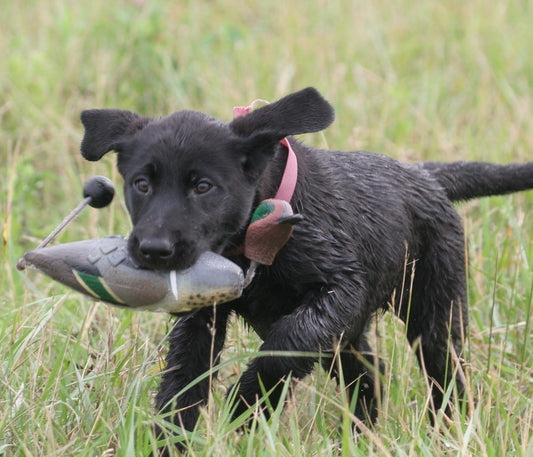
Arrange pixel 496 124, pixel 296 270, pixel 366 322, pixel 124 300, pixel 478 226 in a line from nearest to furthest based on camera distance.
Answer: pixel 124 300, pixel 296 270, pixel 366 322, pixel 478 226, pixel 496 124

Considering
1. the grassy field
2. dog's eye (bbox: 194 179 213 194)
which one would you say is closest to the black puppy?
dog's eye (bbox: 194 179 213 194)

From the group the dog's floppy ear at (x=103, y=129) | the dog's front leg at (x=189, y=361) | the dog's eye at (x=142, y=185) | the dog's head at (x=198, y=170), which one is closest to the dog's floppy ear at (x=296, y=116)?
the dog's head at (x=198, y=170)

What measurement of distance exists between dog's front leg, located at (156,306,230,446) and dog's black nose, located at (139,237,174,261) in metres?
0.65

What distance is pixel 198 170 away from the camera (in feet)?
11.6

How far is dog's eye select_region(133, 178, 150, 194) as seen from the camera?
3.55 meters

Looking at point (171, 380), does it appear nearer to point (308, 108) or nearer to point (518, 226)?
point (308, 108)

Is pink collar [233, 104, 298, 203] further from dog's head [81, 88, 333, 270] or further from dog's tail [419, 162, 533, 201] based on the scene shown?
dog's tail [419, 162, 533, 201]

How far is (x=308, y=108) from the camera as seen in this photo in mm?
3580

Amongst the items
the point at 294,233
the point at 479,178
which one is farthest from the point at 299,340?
the point at 479,178

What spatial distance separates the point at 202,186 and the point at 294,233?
0.46 m

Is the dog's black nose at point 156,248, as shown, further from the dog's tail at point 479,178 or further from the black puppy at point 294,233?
the dog's tail at point 479,178

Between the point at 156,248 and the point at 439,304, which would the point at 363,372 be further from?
the point at 156,248

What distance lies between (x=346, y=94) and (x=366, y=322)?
137 inches

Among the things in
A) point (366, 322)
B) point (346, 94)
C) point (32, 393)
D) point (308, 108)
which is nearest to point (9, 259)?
point (32, 393)
